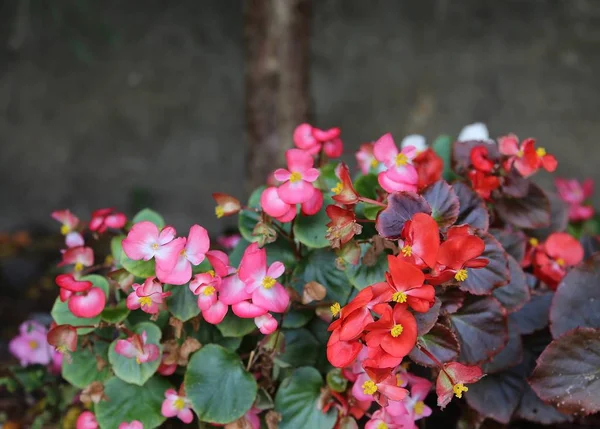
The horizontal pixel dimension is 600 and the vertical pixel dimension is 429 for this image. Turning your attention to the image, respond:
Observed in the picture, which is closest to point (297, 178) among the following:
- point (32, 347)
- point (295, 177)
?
point (295, 177)

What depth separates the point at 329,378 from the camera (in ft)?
2.69

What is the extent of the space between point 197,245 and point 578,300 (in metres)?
0.52

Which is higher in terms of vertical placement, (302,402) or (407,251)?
(407,251)

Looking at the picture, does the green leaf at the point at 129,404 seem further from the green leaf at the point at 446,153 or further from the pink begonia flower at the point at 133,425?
the green leaf at the point at 446,153

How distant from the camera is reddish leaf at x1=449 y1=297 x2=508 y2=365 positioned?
0.78 m

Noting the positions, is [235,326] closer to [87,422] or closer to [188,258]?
[188,258]

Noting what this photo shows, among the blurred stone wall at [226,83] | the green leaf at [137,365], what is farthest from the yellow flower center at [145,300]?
the blurred stone wall at [226,83]

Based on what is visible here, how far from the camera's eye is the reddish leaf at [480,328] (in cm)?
78

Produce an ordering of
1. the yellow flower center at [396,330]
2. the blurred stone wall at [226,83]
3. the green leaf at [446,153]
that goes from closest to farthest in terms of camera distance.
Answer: the yellow flower center at [396,330], the green leaf at [446,153], the blurred stone wall at [226,83]

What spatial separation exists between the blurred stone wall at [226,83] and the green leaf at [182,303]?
5.92 feet

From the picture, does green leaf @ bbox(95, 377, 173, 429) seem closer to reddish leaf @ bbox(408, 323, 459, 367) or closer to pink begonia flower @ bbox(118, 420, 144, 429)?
pink begonia flower @ bbox(118, 420, 144, 429)

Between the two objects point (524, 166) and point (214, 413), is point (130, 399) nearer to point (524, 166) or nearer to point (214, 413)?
point (214, 413)

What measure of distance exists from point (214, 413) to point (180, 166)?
6.51ft

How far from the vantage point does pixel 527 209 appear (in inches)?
37.5
